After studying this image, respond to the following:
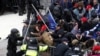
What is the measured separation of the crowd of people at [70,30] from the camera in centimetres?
1627

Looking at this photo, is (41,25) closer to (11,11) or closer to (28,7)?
(28,7)

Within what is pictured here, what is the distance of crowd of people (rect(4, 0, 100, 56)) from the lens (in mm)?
16266

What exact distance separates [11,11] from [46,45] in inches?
391

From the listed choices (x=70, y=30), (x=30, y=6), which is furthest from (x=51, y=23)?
(x=30, y=6)

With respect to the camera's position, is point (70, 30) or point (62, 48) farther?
point (70, 30)

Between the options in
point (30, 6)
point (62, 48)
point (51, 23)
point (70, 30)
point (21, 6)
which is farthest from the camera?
point (21, 6)

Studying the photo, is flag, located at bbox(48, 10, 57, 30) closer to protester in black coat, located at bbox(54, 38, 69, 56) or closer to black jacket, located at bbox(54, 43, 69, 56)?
protester in black coat, located at bbox(54, 38, 69, 56)

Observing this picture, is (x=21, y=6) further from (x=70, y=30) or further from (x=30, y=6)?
(x=70, y=30)

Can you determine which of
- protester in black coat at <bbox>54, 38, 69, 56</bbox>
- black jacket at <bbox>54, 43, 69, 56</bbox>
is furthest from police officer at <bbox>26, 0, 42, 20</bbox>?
black jacket at <bbox>54, 43, 69, 56</bbox>

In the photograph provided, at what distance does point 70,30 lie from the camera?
19719 mm

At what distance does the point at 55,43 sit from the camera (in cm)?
1791

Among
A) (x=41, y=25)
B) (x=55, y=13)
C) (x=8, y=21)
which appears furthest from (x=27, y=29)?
(x=8, y=21)

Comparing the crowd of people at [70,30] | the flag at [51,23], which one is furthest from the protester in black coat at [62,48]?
the flag at [51,23]

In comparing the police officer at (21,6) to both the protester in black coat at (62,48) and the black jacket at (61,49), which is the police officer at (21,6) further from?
the black jacket at (61,49)
